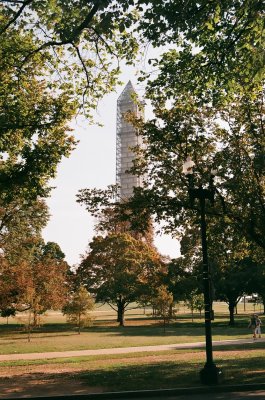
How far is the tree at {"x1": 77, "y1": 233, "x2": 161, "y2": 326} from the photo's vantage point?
1927 inches

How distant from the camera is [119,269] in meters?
50.0

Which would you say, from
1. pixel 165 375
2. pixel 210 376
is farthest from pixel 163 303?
pixel 210 376

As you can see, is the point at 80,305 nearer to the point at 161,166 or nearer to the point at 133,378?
the point at 161,166

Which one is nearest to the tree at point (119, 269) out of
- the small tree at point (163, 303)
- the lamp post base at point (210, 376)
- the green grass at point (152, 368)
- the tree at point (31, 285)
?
the tree at point (31, 285)

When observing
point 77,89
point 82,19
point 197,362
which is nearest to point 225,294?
point 197,362

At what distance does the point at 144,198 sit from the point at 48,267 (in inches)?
1189

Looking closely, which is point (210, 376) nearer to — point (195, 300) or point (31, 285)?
point (31, 285)

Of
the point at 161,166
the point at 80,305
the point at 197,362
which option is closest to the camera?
the point at 197,362

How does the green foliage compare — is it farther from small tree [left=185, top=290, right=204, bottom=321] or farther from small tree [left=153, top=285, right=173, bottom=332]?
small tree [left=185, top=290, right=204, bottom=321]

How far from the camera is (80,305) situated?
122ft

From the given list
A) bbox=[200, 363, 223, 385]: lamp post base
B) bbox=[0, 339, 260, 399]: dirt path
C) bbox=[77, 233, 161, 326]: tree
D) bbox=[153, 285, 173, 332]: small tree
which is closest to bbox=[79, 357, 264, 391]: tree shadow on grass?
bbox=[200, 363, 223, 385]: lamp post base

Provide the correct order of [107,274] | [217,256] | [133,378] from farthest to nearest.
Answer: [107,274]
[217,256]
[133,378]

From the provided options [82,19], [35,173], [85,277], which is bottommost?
[85,277]

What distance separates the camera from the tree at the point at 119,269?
48938 millimetres
